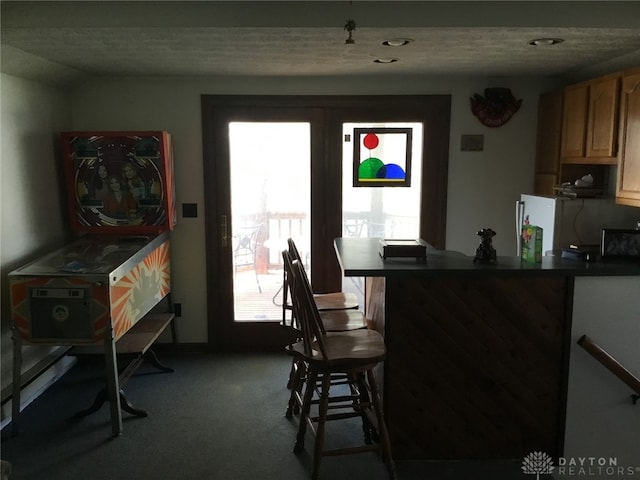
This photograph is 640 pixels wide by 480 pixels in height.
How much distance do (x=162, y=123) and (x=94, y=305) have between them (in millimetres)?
1679

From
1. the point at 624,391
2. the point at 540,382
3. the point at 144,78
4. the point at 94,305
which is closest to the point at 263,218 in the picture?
the point at 144,78

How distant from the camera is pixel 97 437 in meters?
2.92

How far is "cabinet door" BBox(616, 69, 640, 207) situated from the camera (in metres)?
2.84

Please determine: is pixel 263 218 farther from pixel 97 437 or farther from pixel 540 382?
pixel 540 382

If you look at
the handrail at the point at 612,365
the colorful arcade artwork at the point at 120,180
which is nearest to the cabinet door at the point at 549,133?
the handrail at the point at 612,365

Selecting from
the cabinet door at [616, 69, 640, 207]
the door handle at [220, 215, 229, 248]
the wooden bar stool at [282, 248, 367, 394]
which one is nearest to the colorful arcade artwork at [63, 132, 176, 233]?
the door handle at [220, 215, 229, 248]

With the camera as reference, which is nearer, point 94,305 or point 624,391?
point 624,391

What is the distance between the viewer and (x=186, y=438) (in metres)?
2.91

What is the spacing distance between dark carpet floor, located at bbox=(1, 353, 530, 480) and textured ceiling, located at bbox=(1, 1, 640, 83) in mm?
2079

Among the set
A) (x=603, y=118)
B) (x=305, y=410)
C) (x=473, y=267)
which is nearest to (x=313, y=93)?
(x=603, y=118)

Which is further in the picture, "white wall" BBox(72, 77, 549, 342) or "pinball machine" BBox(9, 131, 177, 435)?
→ "white wall" BBox(72, 77, 549, 342)

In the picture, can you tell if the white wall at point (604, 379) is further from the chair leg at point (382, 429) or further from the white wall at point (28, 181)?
the white wall at point (28, 181)

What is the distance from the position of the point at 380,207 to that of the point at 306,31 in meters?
1.82

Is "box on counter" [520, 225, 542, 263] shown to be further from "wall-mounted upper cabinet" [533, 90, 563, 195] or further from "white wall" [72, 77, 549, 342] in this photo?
"white wall" [72, 77, 549, 342]
